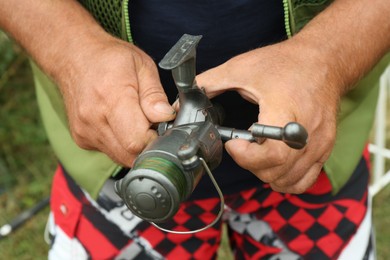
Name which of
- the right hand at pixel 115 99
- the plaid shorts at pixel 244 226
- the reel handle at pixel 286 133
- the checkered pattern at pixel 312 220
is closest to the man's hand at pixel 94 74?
the right hand at pixel 115 99

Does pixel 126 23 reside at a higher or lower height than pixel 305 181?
higher

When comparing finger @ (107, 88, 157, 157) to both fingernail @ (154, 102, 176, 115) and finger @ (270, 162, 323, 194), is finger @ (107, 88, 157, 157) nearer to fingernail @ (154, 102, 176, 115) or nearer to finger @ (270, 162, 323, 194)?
fingernail @ (154, 102, 176, 115)

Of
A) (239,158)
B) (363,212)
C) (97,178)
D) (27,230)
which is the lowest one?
(27,230)

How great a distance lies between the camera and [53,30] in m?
0.97

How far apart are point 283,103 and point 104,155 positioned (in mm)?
397

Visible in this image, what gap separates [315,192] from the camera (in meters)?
1.15

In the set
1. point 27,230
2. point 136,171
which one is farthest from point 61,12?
point 27,230

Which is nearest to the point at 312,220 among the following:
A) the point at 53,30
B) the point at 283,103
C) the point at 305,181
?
the point at 305,181

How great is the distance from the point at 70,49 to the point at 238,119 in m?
0.31

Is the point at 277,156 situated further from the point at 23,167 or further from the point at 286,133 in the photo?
the point at 23,167

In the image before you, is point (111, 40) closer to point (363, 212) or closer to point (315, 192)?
point (315, 192)

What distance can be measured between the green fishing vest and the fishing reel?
0.25m

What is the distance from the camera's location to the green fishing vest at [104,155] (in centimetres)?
102

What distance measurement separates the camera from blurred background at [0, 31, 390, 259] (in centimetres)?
228
